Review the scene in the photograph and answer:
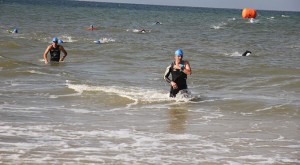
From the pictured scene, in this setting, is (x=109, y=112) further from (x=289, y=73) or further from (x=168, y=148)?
(x=289, y=73)

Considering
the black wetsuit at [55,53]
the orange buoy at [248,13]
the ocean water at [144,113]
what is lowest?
the ocean water at [144,113]

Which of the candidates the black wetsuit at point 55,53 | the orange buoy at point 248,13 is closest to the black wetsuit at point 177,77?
the black wetsuit at point 55,53

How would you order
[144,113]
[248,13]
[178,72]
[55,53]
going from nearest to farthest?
[144,113] < [178,72] < [55,53] < [248,13]

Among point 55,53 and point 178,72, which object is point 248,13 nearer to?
point 55,53

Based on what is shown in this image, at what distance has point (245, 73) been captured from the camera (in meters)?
19.3

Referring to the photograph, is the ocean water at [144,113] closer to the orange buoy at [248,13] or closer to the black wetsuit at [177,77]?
the black wetsuit at [177,77]

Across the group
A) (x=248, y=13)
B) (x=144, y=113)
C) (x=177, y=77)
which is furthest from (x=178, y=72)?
(x=248, y=13)

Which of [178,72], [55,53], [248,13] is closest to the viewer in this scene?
[178,72]

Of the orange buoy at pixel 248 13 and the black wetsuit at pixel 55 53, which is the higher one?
the orange buoy at pixel 248 13

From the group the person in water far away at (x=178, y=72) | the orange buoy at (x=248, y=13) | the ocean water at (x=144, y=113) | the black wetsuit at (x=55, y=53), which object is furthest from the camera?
the orange buoy at (x=248, y=13)

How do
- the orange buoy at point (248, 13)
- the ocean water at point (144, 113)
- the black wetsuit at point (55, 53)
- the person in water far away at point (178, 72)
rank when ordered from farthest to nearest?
the orange buoy at point (248, 13)
the black wetsuit at point (55, 53)
the person in water far away at point (178, 72)
the ocean water at point (144, 113)

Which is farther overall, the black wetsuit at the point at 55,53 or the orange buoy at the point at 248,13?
the orange buoy at the point at 248,13

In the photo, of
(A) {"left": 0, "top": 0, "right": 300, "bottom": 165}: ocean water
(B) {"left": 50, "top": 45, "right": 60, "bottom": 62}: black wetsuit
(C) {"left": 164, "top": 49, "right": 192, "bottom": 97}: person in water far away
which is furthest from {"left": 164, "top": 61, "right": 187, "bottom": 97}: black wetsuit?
(B) {"left": 50, "top": 45, "right": 60, "bottom": 62}: black wetsuit

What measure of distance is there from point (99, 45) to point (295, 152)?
21.8 m
